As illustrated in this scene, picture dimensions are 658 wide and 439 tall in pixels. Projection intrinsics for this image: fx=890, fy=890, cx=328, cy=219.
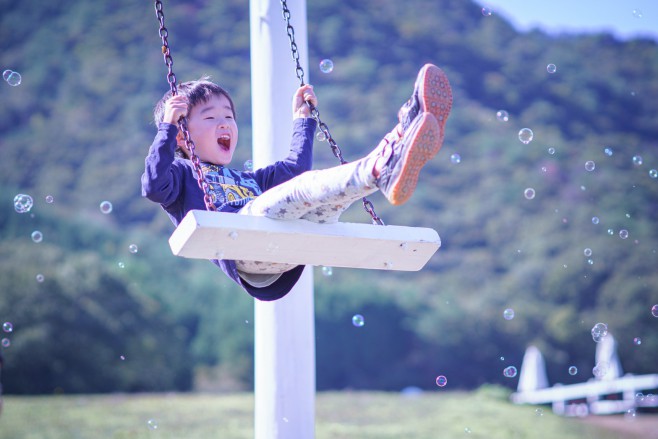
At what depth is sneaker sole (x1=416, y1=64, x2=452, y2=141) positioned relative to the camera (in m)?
2.80

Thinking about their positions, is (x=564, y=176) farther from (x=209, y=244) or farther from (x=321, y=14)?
(x=209, y=244)

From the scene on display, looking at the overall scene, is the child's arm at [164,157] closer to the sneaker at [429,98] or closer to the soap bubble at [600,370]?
the sneaker at [429,98]

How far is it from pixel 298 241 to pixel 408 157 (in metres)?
0.53

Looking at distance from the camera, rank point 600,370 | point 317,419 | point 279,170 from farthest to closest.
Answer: point 317,419 < point 600,370 < point 279,170

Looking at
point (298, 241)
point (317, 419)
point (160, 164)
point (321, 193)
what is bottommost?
point (317, 419)

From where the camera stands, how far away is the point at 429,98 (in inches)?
110

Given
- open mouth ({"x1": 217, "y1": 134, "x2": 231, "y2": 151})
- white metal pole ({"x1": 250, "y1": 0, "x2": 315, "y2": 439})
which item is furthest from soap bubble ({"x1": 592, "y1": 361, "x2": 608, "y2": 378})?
open mouth ({"x1": 217, "y1": 134, "x2": 231, "y2": 151})

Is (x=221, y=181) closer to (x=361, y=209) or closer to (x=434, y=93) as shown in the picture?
(x=434, y=93)

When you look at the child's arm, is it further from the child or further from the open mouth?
the open mouth

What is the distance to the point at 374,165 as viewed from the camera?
2.77m

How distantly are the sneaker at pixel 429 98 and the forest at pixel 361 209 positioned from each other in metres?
10.8

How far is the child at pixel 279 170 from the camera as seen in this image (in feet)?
9.04

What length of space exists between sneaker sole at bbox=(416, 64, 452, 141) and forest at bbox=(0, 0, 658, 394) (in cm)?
1081

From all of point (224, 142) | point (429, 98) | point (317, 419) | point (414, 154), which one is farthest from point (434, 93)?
point (317, 419)
